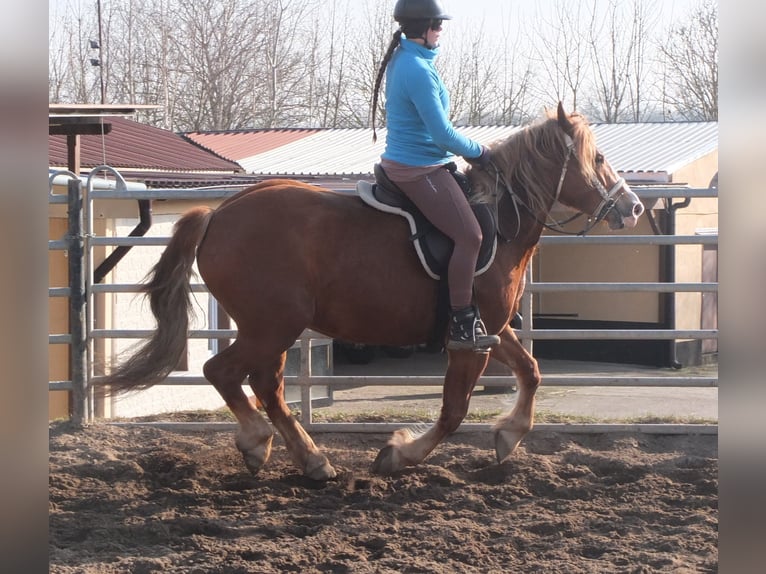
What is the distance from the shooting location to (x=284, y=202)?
5.08 meters

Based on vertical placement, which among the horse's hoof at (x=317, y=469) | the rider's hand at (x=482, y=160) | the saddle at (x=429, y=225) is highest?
the rider's hand at (x=482, y=160)

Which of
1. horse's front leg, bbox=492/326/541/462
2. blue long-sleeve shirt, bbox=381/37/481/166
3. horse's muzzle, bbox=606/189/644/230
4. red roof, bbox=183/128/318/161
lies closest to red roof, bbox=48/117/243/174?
red roof, bbox=183/128/318/161

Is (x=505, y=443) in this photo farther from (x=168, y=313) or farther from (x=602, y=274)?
(x=602, y=274)

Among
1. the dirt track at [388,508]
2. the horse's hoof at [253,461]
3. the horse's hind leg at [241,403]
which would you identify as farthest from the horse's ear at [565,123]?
the horse's hoof at [253,461]

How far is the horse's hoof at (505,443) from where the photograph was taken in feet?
17.5

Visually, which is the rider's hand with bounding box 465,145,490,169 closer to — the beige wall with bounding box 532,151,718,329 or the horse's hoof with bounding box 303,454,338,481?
the horse's hoof with bounding box 303,454,338,481

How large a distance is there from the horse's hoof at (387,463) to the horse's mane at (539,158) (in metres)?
1.52

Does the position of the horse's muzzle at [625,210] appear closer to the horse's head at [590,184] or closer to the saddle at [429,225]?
the horse's head at [590,184]

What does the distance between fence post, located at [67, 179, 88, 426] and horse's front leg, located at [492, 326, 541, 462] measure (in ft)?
9.94

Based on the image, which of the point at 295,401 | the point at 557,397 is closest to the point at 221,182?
the point at 295,401

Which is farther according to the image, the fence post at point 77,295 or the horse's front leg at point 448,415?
the fence post at point 77,295

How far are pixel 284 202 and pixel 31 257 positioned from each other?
4101 millimetres

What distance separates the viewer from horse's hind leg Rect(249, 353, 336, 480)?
509 cm

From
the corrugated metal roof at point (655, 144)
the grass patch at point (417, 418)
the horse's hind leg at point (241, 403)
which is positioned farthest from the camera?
the corrugated metal roof at point (655, 144)
